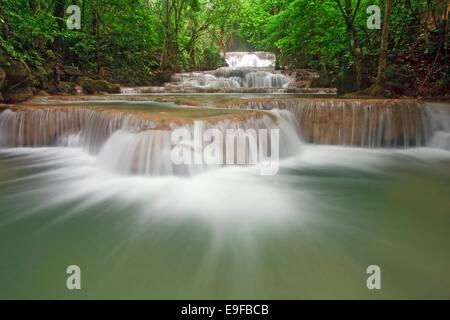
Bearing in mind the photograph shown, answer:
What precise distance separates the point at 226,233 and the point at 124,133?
3.06 metres

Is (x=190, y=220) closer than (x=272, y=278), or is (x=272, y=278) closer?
(x=272, y=278)

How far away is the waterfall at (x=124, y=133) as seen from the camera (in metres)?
4.60

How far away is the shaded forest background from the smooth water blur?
4.98m

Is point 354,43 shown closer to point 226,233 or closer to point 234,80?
point 234,80

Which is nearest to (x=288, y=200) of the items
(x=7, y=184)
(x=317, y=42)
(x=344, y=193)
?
(x=344, y=193)

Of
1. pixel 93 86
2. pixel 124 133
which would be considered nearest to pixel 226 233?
pixel 124 133

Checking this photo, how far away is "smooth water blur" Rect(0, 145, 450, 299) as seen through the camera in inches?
86.4

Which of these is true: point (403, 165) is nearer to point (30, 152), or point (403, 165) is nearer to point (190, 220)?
point (190, 220)

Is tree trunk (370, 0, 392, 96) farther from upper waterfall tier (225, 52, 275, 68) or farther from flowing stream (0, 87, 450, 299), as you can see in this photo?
upper waterfall tier (225, 52, 275, 68)

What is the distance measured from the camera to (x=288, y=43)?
12758 millimetres

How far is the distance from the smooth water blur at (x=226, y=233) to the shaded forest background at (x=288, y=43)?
4984mm

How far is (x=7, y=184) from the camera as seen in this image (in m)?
4.36

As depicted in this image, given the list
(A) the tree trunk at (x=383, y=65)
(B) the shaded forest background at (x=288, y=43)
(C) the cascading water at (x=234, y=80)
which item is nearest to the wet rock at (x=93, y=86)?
(B) the shaded forest background at (x=288, y=43)
